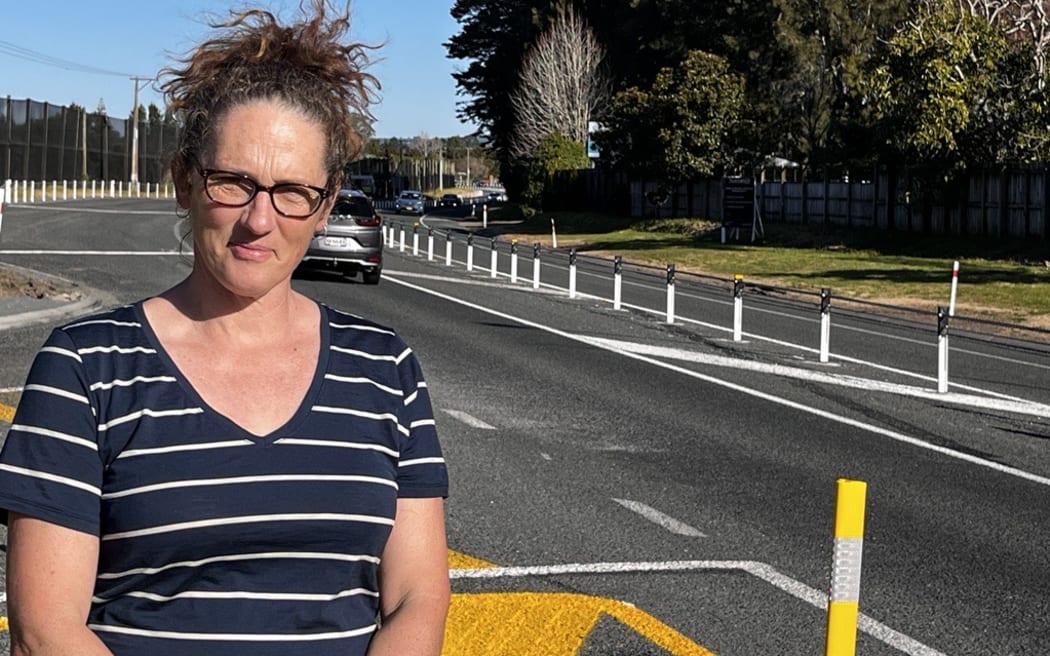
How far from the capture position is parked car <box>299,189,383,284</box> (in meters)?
29.8

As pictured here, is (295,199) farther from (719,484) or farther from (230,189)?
(719,484)

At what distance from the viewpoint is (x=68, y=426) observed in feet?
8.66

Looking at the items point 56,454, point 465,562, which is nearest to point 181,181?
point 56,454

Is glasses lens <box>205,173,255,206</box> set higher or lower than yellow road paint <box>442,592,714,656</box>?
higher

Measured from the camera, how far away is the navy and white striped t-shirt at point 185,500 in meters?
2.65

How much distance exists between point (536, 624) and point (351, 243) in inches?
904

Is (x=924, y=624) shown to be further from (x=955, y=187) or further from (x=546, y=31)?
(x=546, y=31)

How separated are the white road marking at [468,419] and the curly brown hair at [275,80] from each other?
410 inches

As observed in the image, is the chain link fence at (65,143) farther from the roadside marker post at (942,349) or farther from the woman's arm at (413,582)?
the woman's arm at (413,582)

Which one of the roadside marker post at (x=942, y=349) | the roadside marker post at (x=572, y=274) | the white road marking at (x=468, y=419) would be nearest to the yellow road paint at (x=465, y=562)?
the white road marking at (x=468, y=419)

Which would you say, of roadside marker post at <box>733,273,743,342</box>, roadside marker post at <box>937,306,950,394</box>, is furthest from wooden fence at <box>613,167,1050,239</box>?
roadside marker post at <box>937,306,950,394</box>

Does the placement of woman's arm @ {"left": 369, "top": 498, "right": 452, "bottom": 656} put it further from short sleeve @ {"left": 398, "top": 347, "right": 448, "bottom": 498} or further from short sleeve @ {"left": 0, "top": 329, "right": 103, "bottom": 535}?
short sleeve @ {"left": 0, "top": 329, "right": 103, "bottom": 535}

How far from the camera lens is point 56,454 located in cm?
262

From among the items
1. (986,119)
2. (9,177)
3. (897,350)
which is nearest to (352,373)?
(897,350)
